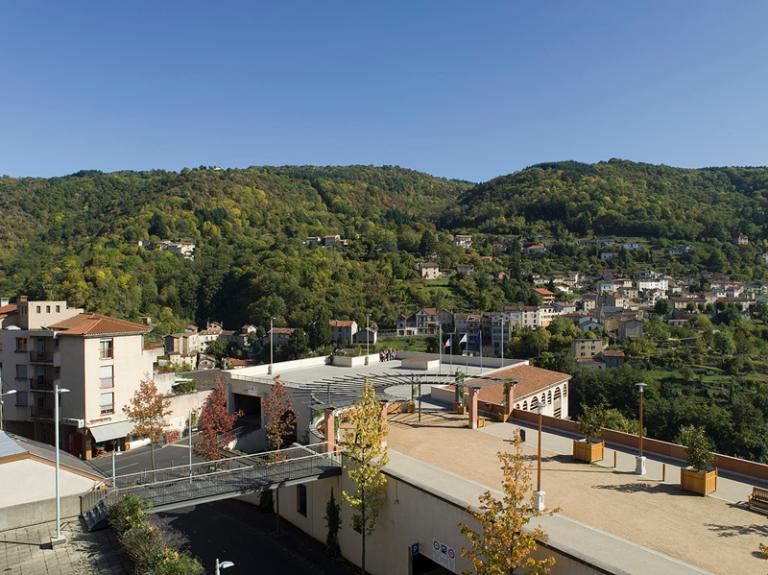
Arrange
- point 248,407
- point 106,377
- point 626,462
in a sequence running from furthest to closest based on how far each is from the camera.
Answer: point 248,407
point 106,377
point 626,462

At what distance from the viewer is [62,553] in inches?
539

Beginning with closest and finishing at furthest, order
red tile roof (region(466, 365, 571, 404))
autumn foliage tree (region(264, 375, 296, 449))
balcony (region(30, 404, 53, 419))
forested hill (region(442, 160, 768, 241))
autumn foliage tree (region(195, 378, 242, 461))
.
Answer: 1. autumn foliage tree (region(264, 375, 296, 449))
2. autumn foliage tree (region(195, 378, 242, 461))
3. red tile roof (region(466, 365, 571, 404))
4. balcony (region(30, 404, 53, 419))
5. forested hill (region(442, 160, 768, 241))

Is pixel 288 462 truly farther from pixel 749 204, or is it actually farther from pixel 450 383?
pixel 749 204

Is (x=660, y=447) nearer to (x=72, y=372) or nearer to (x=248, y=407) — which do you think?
(x=248, y=407)

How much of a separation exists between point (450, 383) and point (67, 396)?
70.0 ft

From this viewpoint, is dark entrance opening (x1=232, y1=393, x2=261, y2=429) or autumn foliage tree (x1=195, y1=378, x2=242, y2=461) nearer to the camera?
autumn foliage tree (x1=195, y1=378, x2=242, y2=461)

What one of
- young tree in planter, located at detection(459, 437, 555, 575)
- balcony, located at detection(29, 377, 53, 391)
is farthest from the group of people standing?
young tree in planter, located at detection(459, 437, 555, 575)

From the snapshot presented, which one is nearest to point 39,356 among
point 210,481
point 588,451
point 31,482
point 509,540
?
point 31,482

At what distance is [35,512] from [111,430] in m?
16.7

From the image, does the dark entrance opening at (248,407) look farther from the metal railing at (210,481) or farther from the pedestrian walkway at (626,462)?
the pedestrian walkway at (626,462)

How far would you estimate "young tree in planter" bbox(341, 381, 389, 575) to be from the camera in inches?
635

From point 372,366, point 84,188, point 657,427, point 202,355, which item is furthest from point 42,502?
point 84,188

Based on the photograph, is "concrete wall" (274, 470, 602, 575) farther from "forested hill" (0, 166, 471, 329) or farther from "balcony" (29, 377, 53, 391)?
"forested hill" (0, 166, 471, 329)

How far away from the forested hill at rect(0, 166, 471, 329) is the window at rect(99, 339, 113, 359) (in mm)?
58590
